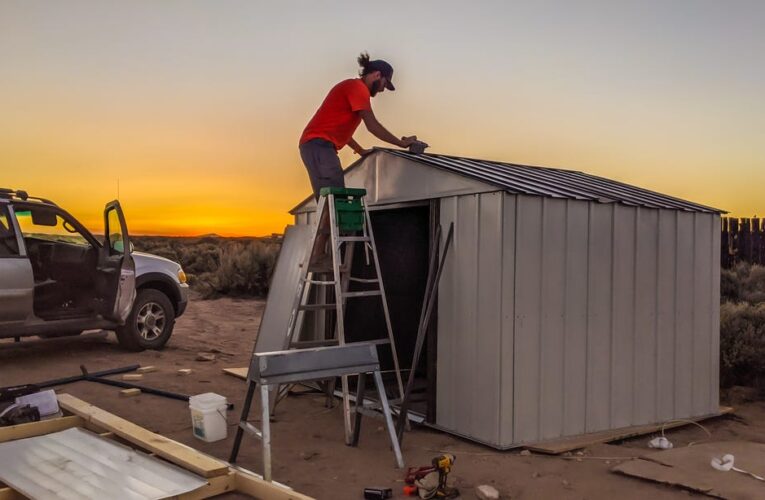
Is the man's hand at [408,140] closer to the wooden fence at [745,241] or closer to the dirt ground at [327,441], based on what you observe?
the dirt ground at [327,441]

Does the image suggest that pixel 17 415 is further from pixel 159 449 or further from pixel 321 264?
pixel 321 264

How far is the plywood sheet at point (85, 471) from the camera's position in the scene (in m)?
4.66

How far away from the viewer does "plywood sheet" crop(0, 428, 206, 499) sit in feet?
15.3

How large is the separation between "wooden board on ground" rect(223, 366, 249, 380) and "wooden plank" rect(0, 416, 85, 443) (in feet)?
9.60

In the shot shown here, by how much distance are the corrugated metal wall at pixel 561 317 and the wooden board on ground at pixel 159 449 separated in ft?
7.32

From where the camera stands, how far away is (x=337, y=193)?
696 centimetres

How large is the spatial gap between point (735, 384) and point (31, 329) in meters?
9.22

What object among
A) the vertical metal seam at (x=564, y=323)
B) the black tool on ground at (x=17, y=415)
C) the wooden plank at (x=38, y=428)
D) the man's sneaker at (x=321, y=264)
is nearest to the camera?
the wooden plank at (x=38, y=428)

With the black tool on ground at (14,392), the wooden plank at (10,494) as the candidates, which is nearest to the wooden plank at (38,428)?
the black tool on ground at (14,392)

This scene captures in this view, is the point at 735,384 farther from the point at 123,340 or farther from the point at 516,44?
the point at 123,340

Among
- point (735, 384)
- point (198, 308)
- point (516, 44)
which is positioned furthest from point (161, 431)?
point (198, 308)

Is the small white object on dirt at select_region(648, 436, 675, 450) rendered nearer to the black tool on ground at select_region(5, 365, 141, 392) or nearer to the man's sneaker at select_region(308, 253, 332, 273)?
the man's sneaker at select_region(308, 253, 332, 273)

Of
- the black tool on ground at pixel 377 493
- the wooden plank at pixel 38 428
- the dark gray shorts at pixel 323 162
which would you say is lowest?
the black tool on ground at pixel 377 493

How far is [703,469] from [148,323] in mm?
8014
